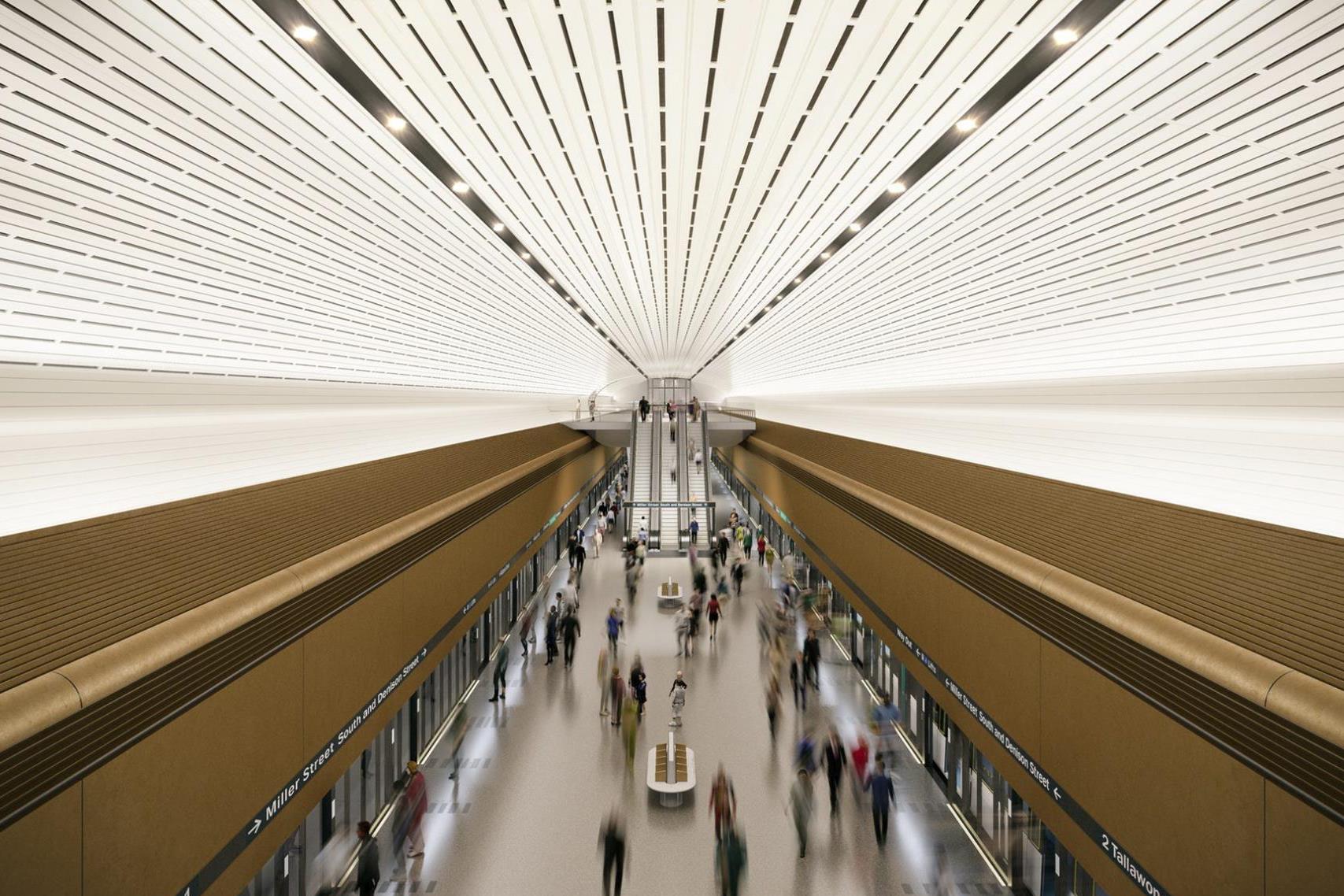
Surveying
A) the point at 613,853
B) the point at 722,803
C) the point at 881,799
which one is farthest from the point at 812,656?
the point at 613,853

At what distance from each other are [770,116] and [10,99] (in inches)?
201

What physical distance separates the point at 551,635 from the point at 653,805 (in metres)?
5.66

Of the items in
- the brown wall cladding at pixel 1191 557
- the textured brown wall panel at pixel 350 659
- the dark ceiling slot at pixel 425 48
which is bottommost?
the textured brown wall panel at pixel 350 659

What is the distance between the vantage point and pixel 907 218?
7379 millimetres

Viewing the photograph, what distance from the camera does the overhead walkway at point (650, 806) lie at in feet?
23.0

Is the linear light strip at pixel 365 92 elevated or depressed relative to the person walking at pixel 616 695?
elevated

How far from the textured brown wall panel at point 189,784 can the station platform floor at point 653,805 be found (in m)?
3.05

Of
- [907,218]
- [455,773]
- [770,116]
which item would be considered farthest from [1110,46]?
[455,773]

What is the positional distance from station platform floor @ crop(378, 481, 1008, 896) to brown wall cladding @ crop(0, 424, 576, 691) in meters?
3.92

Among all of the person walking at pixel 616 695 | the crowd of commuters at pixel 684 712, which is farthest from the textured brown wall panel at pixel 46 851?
the person walking at pixel 616 695

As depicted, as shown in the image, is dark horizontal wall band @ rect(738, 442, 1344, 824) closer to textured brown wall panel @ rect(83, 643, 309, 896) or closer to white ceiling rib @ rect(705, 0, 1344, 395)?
white ceiling rib @ rect(705, 0, 1344, 395)

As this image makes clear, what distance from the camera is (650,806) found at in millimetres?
8414

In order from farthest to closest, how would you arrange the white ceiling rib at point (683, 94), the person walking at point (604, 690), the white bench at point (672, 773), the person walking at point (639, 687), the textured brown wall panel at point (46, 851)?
the person walking at point (604, 690)
the person walking at point (639, 687)
the white bench at point (672, 773)
the white ceiling rib at point (683, 94)
the textured brown wall panel at point (46, 851)

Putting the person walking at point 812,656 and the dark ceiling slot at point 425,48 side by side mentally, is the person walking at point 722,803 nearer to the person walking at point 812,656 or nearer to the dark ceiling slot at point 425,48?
the person walking at point 812,656
